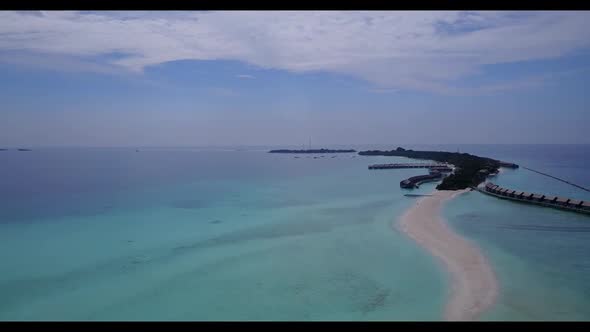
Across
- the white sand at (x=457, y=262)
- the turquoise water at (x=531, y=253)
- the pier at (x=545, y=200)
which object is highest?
the pier at (x=545, y=200)

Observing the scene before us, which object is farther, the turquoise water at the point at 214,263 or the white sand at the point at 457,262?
the turquoise water at the point at 214,263

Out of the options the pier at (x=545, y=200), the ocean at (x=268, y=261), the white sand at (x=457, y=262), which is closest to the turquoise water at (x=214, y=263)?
the ocean at (x=268, y=261)

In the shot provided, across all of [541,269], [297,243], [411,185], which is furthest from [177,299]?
[411,185]

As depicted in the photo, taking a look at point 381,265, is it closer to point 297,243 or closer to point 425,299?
point 425,299

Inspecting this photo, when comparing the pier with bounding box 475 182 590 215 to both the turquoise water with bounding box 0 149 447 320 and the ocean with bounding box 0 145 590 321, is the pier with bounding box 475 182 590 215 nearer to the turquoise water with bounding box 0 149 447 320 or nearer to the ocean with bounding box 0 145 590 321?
the ocean with bounding box 0 145 590 321

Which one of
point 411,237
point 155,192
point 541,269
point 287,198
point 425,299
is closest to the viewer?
point 425,299

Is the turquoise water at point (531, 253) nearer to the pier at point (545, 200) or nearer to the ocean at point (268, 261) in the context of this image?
the ocean at point (268, 261)
